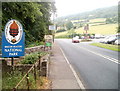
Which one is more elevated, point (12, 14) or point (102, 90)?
point (12, 14)

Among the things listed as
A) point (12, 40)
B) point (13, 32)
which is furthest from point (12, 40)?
point (13, 32)

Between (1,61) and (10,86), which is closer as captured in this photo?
(10,86)

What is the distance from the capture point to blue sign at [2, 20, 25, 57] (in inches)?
208

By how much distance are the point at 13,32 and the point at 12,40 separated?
28 cm

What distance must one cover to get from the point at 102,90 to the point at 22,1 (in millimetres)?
6327

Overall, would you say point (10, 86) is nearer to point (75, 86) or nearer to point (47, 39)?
point (75, 86)

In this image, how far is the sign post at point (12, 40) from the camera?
5.29 metres

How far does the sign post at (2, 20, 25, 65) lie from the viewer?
529 cm

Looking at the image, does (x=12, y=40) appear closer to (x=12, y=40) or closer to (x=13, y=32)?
(x=12, y=40)

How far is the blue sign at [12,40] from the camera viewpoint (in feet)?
17.4

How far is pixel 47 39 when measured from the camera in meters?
16.3

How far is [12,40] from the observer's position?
5.38m

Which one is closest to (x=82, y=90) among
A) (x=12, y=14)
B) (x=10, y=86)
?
(x=10, y=86)

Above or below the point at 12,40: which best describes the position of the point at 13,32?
above
